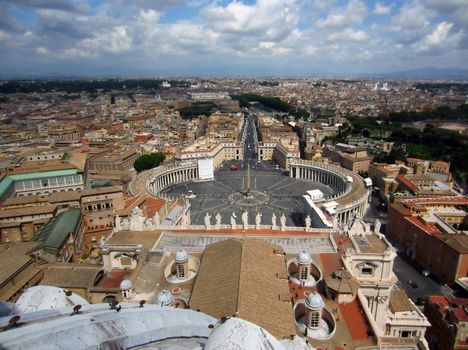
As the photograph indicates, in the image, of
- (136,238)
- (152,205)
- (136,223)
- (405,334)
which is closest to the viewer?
(405,334)

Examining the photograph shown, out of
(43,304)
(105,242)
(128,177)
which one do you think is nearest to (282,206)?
(128,177)

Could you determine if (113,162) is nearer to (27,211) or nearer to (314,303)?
(27,211)

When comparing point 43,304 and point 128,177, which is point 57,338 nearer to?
point 43,304

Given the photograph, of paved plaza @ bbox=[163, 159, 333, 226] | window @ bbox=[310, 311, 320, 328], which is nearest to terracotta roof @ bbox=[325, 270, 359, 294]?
window @ bbox=[310, 311, 320, 328]

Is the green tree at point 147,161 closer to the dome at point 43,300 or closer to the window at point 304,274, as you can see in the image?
the window at point 304,274

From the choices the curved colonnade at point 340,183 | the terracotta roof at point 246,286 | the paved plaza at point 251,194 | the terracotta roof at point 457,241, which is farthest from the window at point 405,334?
the paved plaza at point 251,194

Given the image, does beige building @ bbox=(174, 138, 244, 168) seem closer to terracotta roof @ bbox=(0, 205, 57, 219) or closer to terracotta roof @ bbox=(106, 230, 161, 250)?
terracotta roof @ bbox=(0, 205, 57, 219)

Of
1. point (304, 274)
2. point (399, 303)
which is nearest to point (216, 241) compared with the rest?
point (304, 274)
